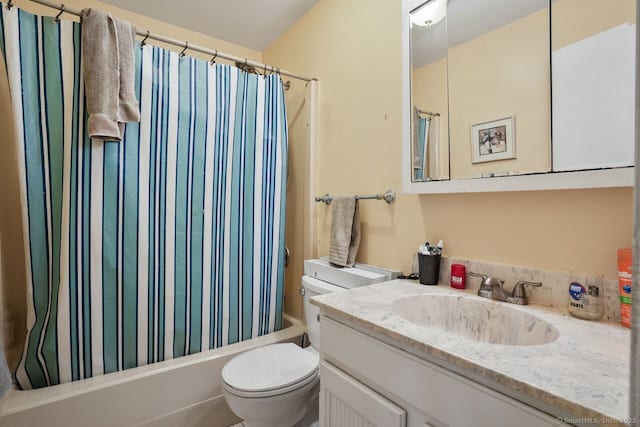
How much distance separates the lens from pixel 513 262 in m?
1.01

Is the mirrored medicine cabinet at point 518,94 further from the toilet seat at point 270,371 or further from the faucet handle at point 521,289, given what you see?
the toilet seat at point 270,371

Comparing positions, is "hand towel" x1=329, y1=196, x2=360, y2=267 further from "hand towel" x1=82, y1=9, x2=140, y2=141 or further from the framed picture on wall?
"hand towel" x1=82, y1=9, x2=140, y2=141

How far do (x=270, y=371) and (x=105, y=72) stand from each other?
1.44 m

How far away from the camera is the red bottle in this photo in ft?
3.62

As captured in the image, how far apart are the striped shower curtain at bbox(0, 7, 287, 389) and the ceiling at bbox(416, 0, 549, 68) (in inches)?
35.3

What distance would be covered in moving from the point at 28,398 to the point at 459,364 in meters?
1.58

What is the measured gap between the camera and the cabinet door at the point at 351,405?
76 cm

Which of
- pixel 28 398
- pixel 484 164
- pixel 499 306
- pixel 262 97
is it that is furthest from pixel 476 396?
pixel 262 97

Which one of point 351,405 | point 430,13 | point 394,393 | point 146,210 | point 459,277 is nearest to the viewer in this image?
point 394,393

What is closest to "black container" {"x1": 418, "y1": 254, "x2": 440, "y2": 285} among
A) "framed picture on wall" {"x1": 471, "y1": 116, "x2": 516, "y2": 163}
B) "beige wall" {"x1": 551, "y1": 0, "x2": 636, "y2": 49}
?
"framed picture on wall" {"x1": 471, "y1": 116, "x2": 516, "y2": 163}

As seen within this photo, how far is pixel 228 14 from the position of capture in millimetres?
1961

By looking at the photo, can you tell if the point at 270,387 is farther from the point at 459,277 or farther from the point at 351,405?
the point at 459,277

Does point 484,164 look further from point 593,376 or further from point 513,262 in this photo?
point 593,376

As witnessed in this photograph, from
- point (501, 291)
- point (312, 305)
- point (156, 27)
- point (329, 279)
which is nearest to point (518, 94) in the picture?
point (501, 291)
